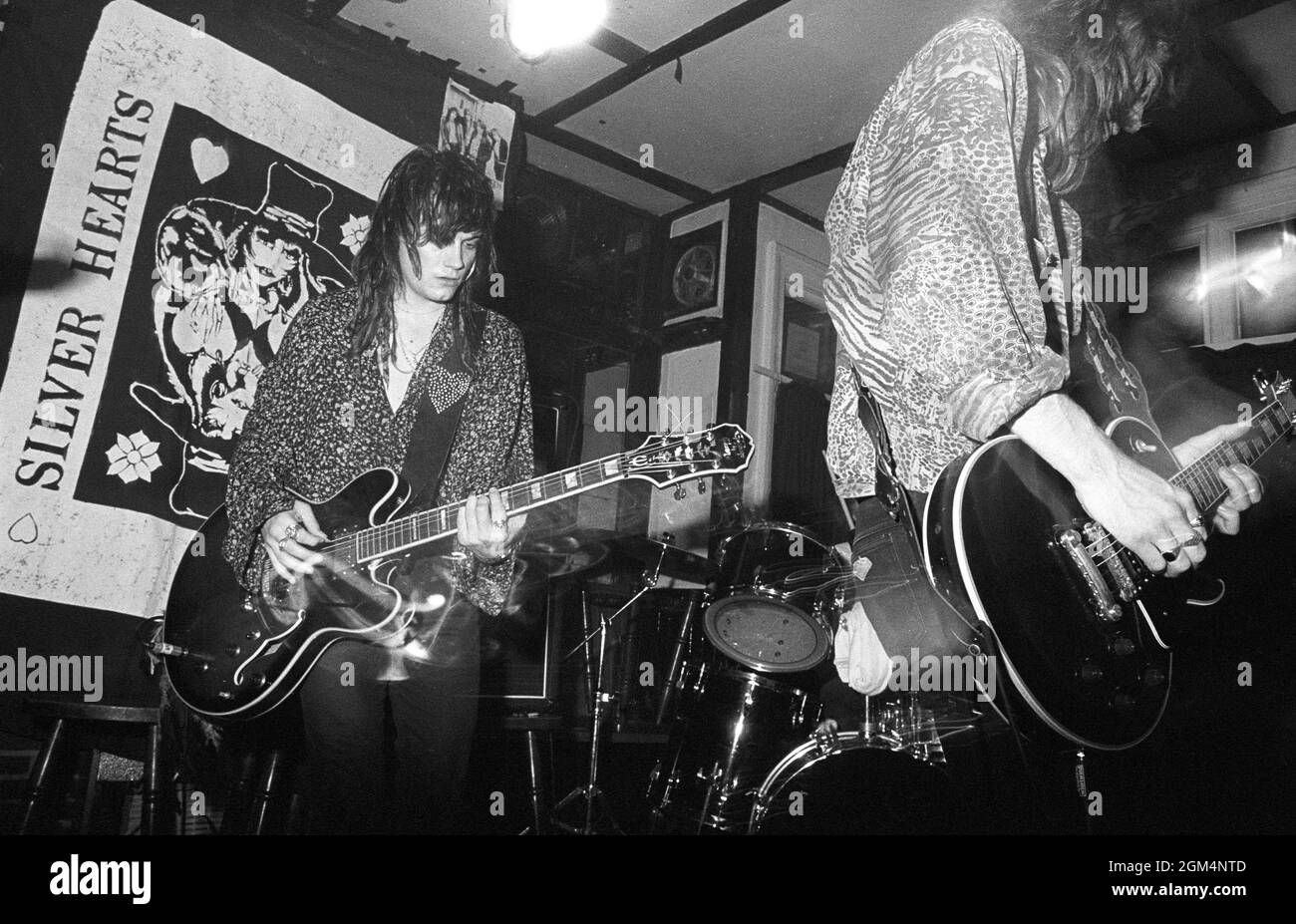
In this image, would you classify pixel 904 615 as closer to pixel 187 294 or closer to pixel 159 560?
pixel 159 560

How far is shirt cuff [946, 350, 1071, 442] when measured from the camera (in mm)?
710

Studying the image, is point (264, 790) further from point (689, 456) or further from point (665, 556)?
point (665, 556)

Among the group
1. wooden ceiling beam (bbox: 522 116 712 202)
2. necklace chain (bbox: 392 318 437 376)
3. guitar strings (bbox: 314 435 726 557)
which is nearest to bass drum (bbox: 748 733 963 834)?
guitar strings (bbox: 314 435 726 557)

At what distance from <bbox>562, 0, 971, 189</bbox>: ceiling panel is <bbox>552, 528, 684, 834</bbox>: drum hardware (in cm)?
192

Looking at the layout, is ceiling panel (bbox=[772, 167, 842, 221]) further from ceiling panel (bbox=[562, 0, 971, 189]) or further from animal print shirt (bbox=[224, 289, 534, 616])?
animal print shirt (bbox=[224, 289, 534, 616])

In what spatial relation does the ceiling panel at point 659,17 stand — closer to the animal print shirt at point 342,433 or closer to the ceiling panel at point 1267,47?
the ceiling panel at point 1267,47

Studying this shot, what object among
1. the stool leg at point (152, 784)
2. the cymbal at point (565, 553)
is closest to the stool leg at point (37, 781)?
the stool leg at point (152, 784)

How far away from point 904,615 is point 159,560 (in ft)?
6.20

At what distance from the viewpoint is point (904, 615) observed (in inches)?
38.5

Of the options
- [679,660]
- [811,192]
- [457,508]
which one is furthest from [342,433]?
[811,192]

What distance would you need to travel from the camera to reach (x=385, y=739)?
1529 millimetres

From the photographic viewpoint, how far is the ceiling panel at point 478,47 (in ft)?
9.48

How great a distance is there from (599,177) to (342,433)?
2.72 m
